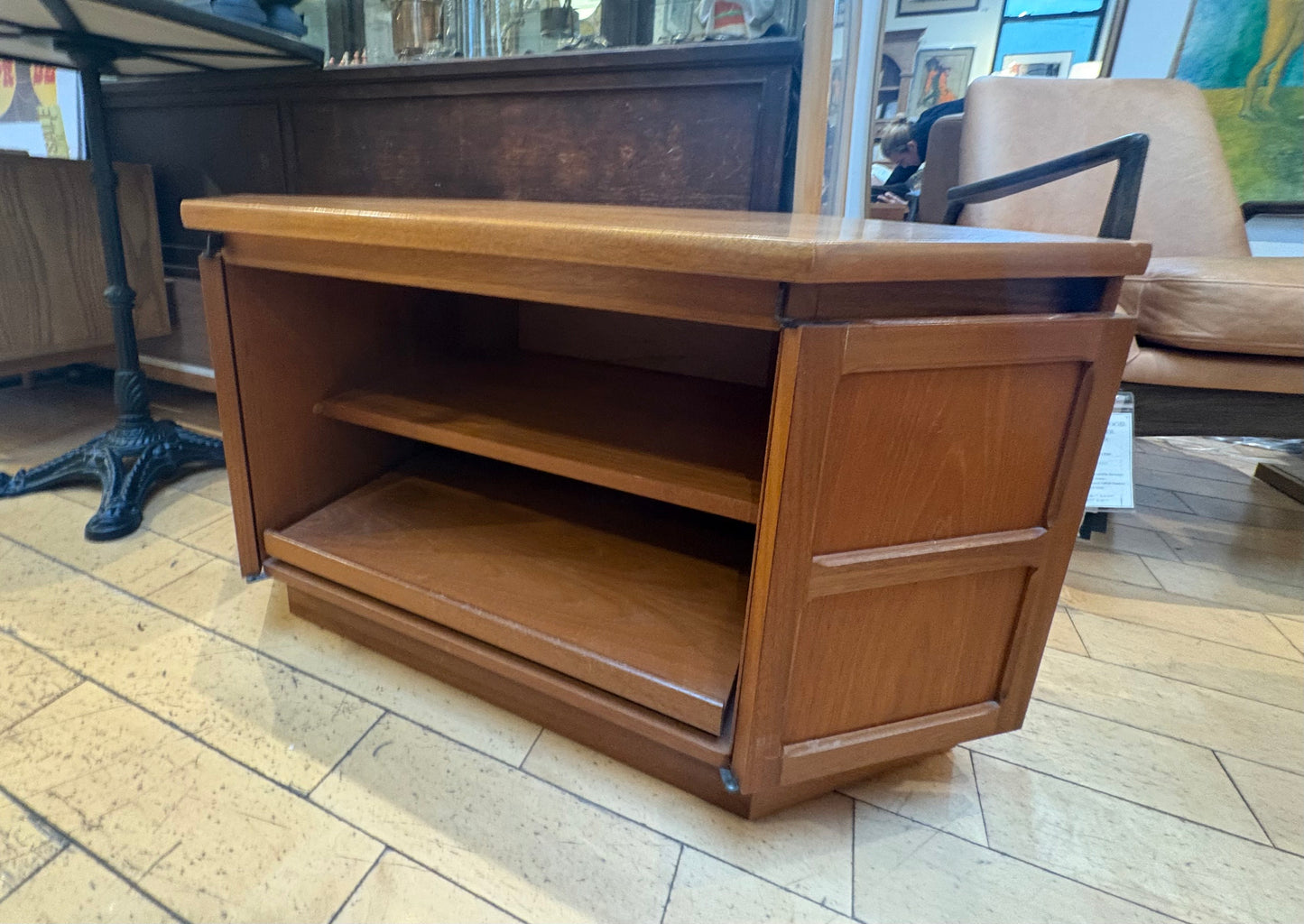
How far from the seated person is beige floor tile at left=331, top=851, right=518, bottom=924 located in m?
2.38

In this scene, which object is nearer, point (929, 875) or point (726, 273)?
point (726, 273)

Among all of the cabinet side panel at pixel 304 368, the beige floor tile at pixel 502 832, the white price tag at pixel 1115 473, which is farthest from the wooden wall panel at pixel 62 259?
the white price tag at pixel 1115 473

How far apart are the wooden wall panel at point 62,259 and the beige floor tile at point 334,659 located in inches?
33.8

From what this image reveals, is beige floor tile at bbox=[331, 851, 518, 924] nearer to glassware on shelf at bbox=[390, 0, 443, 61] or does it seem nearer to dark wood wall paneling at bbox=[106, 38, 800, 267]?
dark wood wall paneling at bbox=[106, 38, 800, 267]

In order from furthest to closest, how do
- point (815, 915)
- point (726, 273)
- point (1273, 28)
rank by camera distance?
point (1273, 28)
point (815, 915)
point (726, 273)

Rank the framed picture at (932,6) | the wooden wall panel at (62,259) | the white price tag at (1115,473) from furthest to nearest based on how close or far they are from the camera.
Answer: the framed picture at (932,6) < the wooden wall panel at (62,259) < the white price tag at (1115,473)

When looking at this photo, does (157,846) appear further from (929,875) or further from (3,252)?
(3,252)

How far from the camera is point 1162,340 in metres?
1.03

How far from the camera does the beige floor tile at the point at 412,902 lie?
0.54m

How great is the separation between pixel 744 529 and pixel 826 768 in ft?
1.17

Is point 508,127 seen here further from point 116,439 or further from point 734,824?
point 734,824

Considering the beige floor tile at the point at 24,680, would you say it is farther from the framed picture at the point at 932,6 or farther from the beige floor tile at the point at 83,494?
the framed picture at the point at 932,6

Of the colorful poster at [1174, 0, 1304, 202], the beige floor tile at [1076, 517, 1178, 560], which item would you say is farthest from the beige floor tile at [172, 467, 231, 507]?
the colorful poster at [1174, 0, 1304, 202]

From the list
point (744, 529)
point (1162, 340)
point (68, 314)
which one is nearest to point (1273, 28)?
point (1162, 340)
